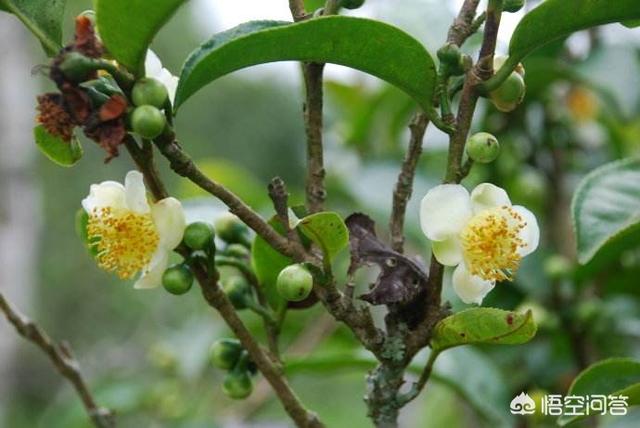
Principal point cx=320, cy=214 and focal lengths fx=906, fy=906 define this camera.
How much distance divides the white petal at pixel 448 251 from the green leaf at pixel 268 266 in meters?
0.15

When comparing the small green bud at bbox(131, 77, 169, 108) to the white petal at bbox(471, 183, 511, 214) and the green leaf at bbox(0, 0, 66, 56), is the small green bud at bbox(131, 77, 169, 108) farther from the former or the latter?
the white petal at bbox(471, 183, 511, 214)

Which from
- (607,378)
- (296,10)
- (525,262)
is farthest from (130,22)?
(525,262)

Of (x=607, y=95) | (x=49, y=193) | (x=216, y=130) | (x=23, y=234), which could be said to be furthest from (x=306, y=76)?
(x=216, y=130)

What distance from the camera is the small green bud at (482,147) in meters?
0.70

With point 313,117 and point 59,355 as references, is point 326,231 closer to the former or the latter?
point 313,117

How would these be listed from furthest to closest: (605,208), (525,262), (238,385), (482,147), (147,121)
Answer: (525,262) < (605,208) < (238,385) < (482,147) < (147,121)

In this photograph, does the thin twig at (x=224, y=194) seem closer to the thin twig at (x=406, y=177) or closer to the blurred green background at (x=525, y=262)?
the thin twig at (x=406, y=177)

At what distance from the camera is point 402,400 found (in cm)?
76

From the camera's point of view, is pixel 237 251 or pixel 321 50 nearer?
pixel 321 50

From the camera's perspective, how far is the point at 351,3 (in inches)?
29.5

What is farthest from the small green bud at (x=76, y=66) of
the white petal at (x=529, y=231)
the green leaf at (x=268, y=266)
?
the white petal at (x=529, y=231)

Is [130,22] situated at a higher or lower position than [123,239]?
higher

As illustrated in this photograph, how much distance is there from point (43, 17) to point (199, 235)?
0.20 meters

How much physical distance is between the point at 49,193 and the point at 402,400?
29.1 feet
